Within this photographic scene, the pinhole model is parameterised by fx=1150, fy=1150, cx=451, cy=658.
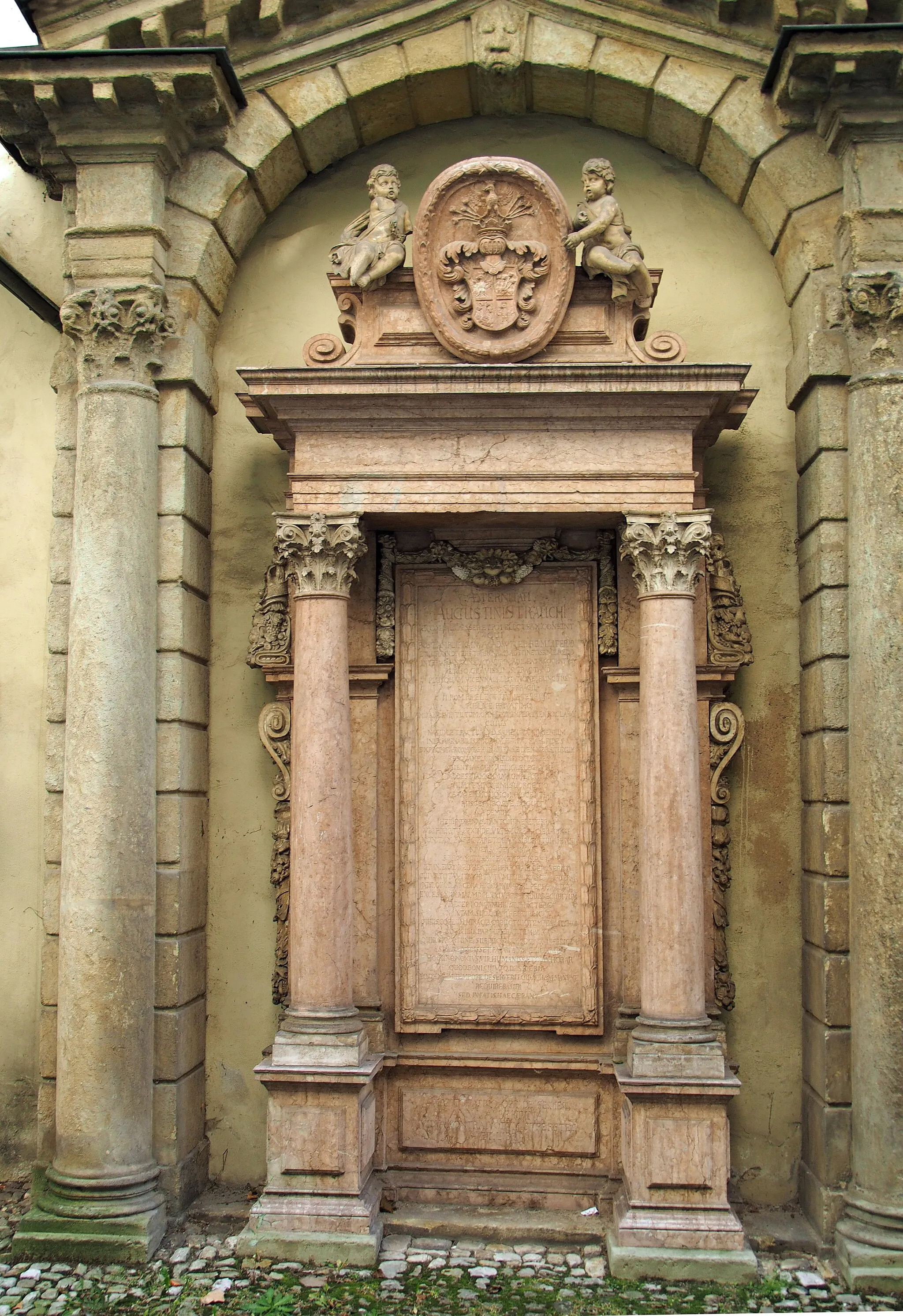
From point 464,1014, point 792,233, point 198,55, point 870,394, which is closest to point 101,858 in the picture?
point 464,1014

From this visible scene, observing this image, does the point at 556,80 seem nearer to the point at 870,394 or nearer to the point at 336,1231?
the point at 870,394

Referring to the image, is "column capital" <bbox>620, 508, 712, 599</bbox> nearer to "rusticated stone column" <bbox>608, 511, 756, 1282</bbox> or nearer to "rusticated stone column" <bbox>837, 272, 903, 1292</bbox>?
Result: "rusticated stone column" <bbox>608, 511, 756, 1282</bbox>

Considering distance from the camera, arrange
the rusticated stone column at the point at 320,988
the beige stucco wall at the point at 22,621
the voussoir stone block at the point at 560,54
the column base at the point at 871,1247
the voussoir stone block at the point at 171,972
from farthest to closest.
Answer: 1. the voussoir stone block at the point at 560,54
2. the beige stucco wall at the point at 22,621
3. the voussoir stone block at the point at 171,972
4. the rusticated stone column at the point at 320,988
5. the column base at the point at 871,1247

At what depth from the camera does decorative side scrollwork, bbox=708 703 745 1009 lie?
6.86m

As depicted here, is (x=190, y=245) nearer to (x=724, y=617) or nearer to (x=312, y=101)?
(x=312, y=101)

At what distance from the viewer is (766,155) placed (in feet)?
22.8

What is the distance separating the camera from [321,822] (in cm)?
646

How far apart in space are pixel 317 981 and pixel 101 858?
1.37 m

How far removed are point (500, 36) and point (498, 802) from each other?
480cm

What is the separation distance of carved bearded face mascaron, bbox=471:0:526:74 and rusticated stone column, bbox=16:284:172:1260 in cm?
261

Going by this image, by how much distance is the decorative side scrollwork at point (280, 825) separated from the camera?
700cm

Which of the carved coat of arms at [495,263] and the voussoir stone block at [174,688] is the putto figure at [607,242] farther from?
the voussoir stone block at [174,688]

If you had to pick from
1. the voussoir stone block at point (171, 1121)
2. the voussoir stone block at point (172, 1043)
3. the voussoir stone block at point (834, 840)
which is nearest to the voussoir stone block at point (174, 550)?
the voussoir stone block at point (172, 1043)

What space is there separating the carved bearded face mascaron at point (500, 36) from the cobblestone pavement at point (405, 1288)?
7021 mm
